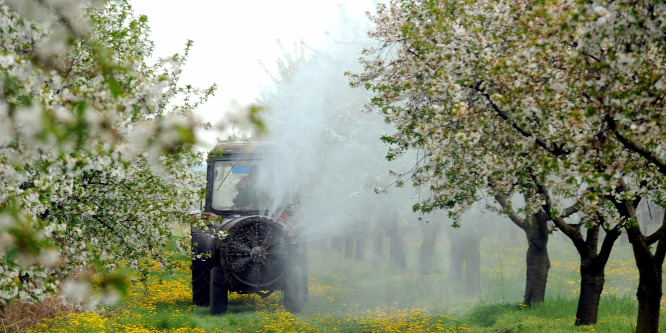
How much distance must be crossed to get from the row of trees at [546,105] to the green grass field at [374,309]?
2.05m

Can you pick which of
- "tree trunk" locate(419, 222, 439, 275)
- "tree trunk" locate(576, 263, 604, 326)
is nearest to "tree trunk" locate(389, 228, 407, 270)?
"tree trunk" locate(419, 222, 439, 275)

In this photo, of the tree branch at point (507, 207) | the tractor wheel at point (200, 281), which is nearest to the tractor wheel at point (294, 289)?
the tractor wheel at point (200, 281)

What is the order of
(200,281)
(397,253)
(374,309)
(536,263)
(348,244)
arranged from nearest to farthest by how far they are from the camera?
(536,263), (200,281), (374,309), (397,253), (348,244)

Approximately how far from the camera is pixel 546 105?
646cm

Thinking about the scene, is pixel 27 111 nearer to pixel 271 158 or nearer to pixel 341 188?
pixel 271 158

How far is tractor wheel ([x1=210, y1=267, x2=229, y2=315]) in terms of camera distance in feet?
43.5

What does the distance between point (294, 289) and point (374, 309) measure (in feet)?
16.0

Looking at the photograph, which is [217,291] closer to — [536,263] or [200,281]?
[200,281]

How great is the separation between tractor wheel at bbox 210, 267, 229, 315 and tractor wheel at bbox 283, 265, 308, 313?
1.50 metres

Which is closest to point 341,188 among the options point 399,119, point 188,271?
point 188,271

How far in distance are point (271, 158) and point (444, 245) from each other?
28.1m

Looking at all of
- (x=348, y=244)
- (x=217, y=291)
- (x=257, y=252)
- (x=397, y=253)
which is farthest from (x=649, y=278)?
(x=348, y=244)

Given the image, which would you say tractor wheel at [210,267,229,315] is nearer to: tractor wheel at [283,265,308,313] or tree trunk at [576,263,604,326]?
tractor wheel at [283,265,308,313]

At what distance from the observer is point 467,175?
8422mm
